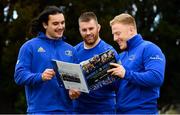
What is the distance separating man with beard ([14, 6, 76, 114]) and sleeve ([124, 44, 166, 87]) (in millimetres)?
704

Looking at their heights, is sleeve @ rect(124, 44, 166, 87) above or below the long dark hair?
below

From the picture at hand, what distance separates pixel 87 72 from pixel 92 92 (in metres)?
0.56

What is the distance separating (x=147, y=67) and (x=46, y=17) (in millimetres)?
1155

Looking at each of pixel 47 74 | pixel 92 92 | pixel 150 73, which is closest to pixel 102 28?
pixel 92 92

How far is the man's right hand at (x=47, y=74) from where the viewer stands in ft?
15.3

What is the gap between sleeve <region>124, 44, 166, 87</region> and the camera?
178 inches

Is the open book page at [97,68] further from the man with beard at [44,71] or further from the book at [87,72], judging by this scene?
the man with beard at [44,71]

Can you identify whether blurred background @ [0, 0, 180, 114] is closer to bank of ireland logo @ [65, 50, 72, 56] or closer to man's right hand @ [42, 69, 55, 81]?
bank of ireland logo @ [65, 50, 72, 56]

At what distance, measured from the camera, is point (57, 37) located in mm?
5016

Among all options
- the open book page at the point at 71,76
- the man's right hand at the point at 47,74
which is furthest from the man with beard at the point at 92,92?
the man's right hand at the point at 47,74

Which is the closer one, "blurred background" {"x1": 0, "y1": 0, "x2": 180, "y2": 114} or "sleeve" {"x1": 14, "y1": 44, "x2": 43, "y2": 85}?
"sleeve" {"x1": 14, "y1": 44, "x2": 43, "y2": 85}

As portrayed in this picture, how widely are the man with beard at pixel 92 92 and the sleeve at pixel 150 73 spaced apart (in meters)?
0.59

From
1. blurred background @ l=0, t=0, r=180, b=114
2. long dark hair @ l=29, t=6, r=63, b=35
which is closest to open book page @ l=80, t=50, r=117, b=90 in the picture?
long dark hair @ l=29, t=6, r=63, b=35

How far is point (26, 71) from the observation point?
15.7 feet
